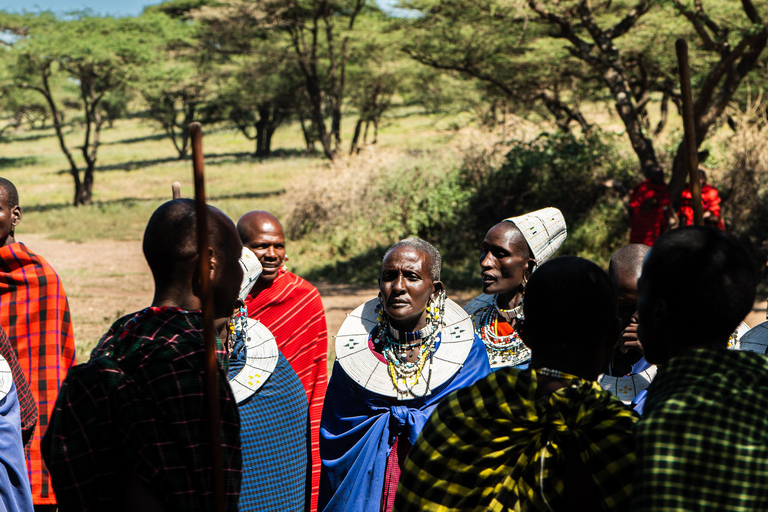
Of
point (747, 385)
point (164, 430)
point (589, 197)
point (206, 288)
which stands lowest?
point (589, 197)

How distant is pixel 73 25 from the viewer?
83.0 ft

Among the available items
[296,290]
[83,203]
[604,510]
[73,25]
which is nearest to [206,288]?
[604,510]

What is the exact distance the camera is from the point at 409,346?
10.8ft

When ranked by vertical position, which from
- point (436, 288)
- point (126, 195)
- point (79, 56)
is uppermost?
point (79, 56)

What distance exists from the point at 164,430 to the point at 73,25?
2663 centimetres

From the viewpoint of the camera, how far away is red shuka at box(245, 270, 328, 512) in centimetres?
404

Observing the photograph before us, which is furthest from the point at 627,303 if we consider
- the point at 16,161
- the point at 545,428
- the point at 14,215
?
the point at 16,161

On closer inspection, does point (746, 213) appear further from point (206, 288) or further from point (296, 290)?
point (206, 288)

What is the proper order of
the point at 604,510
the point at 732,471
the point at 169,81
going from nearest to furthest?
the point at 732,471
the point at 604,510
the point at 169,81

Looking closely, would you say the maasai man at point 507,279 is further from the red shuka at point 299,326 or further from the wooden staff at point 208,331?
the wooden staff at point 208,331

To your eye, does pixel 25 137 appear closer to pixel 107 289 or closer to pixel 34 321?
pixel 107 289

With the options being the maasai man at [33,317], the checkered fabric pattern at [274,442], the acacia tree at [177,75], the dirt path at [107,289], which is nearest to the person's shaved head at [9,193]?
the maasai man at [33,317]

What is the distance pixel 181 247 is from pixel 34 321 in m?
2.32

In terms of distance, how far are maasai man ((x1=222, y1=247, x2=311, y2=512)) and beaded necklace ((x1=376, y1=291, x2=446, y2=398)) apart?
425 millimetres
